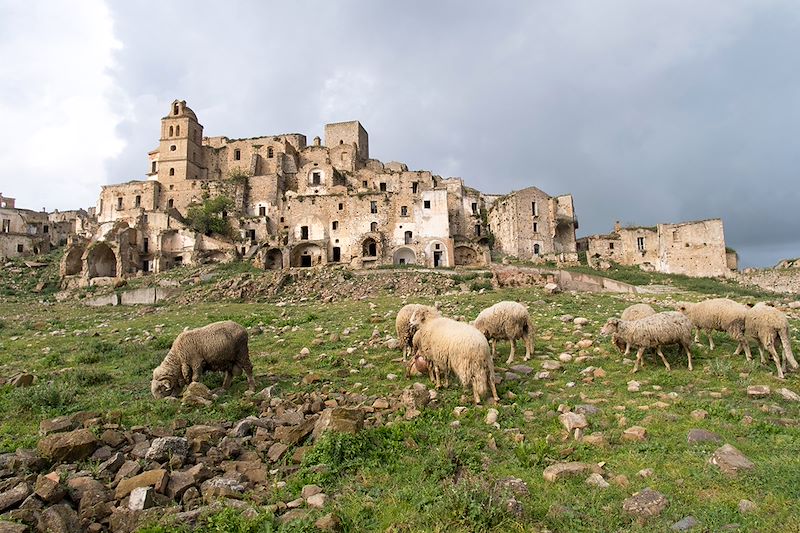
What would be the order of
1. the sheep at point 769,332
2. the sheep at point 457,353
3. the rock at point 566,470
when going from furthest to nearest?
1. the sheep at point 769,332
2. the sheep at point 457,353
3. the rock at point 566,470

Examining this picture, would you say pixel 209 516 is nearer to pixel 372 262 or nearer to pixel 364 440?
pixel 364 440

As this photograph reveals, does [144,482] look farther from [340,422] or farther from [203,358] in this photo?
[203,358]

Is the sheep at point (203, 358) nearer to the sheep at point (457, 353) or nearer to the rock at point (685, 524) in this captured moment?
the sheep at point (457, 353)

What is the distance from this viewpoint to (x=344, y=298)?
31.8m

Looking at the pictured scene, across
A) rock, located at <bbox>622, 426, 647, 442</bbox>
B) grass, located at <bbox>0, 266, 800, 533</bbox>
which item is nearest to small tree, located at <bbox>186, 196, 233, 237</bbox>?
grass, located at <bbox>0, 266, 800, 533</bbox>

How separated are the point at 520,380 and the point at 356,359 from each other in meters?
4.34

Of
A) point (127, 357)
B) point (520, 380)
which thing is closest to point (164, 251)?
point (127, 357)

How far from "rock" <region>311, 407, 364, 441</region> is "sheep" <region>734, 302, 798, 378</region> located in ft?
27.7

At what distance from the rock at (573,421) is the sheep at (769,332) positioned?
Result: 17.0 ft

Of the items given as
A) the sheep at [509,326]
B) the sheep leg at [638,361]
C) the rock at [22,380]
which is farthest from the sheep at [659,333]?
the rock at [22,380]

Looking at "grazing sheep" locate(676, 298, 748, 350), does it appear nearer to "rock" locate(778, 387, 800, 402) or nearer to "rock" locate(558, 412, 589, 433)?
"rock" locate(778, 387, 800, 402)

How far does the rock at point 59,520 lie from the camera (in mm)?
4863

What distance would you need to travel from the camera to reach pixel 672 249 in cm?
5056

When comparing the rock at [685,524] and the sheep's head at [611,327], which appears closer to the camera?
the rock at [685,524]
